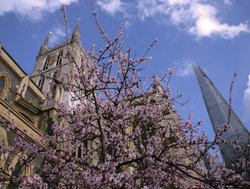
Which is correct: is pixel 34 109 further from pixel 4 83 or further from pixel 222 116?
pixel 222 116

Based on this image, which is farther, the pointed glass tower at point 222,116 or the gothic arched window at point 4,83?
the gothic arched window at point 4,83

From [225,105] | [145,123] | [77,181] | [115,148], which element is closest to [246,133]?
[225,105]

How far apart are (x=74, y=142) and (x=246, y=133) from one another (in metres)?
15.7

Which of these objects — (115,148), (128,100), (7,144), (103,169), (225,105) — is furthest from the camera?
(225,105)

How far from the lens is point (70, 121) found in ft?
30.1

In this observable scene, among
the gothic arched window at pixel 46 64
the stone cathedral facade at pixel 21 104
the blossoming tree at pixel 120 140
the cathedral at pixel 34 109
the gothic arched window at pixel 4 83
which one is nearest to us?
the blossoming tree at pixel 120 140

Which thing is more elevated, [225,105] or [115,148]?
[225,105]

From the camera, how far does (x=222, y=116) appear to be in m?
21.4

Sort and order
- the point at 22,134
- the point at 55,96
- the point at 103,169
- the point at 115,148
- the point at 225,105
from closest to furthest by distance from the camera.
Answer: the point at 103,169, the point at 115,148, the point at 22,134, the point at 55,96, the point at 225,105

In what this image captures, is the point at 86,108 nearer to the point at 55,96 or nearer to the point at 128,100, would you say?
the point at 128,100

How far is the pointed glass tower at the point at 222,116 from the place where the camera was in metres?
18.2

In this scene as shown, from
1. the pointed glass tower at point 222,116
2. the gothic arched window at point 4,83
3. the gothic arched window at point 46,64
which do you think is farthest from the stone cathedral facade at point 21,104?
the gothic arched window at point 46,64

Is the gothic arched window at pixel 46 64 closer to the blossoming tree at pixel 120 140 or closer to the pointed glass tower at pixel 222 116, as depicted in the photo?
the pointed glass tower at pixel 222 116

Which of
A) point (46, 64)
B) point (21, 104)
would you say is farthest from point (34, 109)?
point (46, 64)
